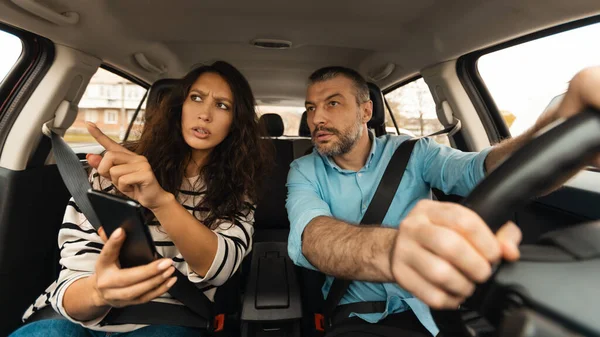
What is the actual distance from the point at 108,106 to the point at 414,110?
7.46 feet

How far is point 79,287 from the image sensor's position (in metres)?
1.12

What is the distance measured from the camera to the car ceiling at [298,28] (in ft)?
5.47

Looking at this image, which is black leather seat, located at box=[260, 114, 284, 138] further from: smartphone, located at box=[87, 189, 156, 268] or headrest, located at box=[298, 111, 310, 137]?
→ smartphone, located at box=[87, 189, 156, 268]

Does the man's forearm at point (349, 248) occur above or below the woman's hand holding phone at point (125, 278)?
above

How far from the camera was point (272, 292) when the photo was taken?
136cm

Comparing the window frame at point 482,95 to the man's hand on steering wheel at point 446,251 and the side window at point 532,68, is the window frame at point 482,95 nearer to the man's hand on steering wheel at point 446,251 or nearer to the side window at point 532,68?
the side window at point 532,68

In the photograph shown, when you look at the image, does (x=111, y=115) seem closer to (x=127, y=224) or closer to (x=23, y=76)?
(x=23, y=76)

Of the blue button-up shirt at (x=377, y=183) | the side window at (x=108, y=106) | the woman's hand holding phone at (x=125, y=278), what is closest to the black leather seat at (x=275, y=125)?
the side window at (x=108, y=106)

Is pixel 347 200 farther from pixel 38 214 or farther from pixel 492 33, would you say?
pixel 38 214

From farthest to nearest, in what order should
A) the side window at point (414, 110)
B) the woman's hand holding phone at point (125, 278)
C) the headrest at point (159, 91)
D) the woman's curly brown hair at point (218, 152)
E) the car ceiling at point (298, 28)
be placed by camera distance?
the side window at point (414, 110)
the headrest at point (159, 91)
the car ceiling at point (298, 28)
the woman's curly brown hair at point (218, 152)
the woman's hand holding phone at point (125, 278)

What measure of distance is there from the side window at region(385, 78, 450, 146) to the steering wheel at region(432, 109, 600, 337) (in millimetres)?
1909

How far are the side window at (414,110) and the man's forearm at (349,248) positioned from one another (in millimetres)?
1547

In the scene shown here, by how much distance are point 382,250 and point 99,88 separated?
2265 millimetres

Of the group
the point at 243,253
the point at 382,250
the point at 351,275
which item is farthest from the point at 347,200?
the point at 382,250
